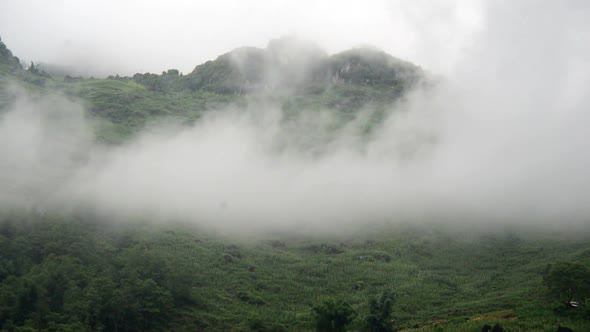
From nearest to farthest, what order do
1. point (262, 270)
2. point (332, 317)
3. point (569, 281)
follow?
point (332, 317) → point (569, 281) → point (262, 270)

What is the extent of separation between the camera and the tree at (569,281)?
90.0 m

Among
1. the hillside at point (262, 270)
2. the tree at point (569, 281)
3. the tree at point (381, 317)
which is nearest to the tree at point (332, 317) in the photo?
the hillside at point (262, 270)

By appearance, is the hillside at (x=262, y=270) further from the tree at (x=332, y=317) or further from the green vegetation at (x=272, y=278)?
the green vegetation at (x=272, y=278)

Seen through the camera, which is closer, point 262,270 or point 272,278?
point 272,278

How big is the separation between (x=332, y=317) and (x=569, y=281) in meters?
39.0

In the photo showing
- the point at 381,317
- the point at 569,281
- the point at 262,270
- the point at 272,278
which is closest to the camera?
the point at 569,281

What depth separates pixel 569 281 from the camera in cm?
9094

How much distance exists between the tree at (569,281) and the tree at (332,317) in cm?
3510

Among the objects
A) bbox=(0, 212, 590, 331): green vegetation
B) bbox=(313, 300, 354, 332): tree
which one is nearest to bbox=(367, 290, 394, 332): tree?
bbox=(0, 212, 590, 331): green vegetation

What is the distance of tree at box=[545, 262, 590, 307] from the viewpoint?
90000 millimetres

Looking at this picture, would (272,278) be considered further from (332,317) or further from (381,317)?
(332,317)

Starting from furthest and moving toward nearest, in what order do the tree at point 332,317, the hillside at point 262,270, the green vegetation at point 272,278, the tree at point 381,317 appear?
the green vegetation at point 272,278
the hillside at point 262,270
the tree at point 381,317
the tree at point 332,317

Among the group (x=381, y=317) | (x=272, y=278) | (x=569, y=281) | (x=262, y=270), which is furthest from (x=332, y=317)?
(x=262, y=270)

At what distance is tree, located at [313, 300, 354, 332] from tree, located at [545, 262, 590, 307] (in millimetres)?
35103
